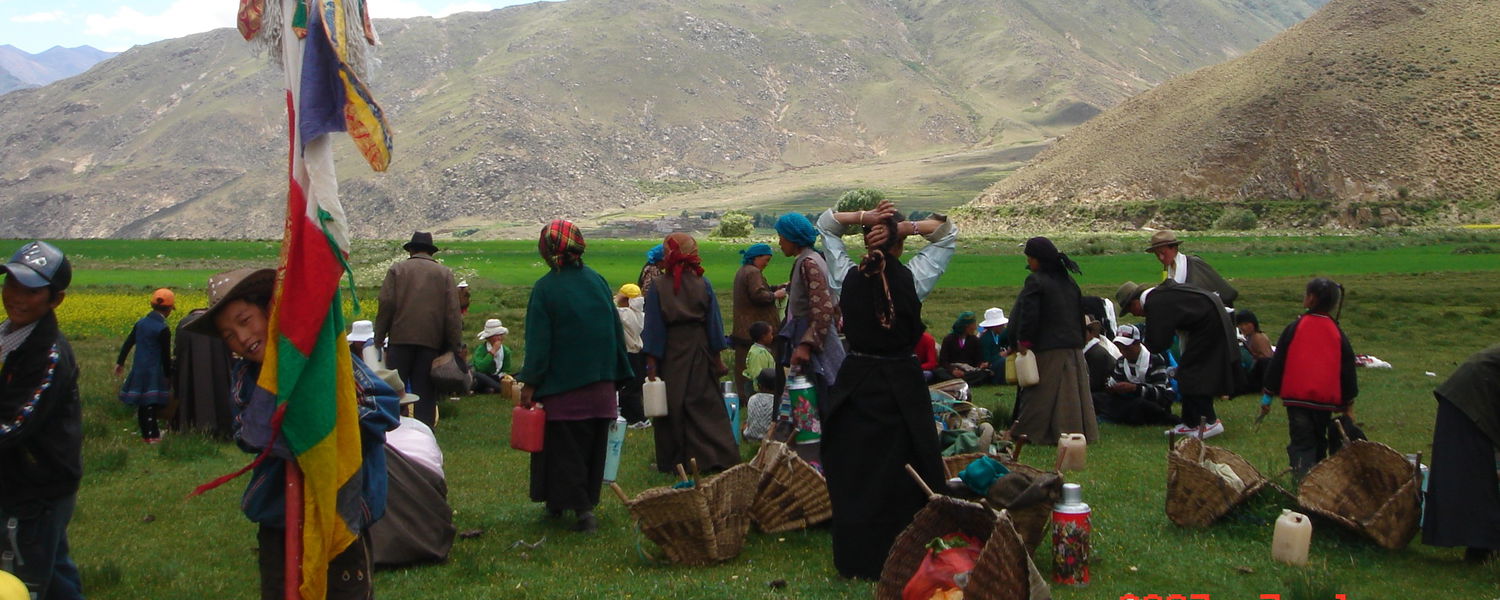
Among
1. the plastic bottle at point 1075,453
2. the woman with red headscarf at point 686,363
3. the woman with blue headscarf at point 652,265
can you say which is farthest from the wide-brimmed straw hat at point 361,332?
the plastic bottle at point 1075,453

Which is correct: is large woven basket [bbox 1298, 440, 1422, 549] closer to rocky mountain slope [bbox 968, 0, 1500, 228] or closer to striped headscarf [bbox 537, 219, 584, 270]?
striped headscarf [bbox 537, 219, 584, 270]

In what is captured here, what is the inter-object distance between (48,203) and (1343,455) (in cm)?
17462

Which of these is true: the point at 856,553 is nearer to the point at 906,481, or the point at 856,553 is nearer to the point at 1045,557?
the point at 906,481

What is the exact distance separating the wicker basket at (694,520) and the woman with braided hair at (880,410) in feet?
2.57

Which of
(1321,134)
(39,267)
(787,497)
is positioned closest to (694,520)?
(787,497)

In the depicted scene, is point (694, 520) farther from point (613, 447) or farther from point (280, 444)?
point (280, 444)

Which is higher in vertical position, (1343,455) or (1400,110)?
(1400,110)

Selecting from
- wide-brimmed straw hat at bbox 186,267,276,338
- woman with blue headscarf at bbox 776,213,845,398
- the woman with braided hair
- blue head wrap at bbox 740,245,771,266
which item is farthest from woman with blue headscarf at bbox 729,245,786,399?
wide-brimmed straw hat at bbox 186,267,276,338

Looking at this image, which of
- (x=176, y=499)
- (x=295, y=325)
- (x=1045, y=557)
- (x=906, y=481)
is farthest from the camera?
(x=176, y=499)

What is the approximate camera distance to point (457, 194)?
13588 cm

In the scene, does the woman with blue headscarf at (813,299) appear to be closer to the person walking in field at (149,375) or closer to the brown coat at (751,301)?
the brown coat at (751,301)

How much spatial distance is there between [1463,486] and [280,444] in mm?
5567

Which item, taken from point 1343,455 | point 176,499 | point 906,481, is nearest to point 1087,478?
point 1343,455

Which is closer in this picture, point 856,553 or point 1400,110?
point 856,553
